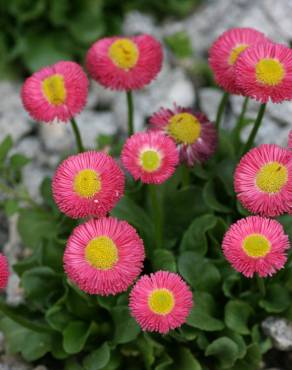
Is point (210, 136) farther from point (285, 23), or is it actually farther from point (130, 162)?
point (285, 23)

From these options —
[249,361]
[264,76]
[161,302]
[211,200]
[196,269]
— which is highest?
[264,76]

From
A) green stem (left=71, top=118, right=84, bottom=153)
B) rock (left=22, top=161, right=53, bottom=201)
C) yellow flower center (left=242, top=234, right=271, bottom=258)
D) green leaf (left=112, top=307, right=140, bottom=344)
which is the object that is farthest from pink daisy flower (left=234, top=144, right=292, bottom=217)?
rock (left=22, top=161, right=53, bottom=201)

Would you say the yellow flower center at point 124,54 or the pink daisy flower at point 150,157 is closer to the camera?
the pink daisy flower at point 150,157

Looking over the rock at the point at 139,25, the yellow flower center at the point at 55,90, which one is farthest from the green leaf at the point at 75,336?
the rock at the point at 139,25

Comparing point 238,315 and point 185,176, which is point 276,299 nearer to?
point 238,315

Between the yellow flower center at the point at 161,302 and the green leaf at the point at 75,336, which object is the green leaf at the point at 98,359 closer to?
the green leaf at the point at 75,336

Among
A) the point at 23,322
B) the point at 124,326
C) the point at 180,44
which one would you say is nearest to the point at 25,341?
the point at 23,322
